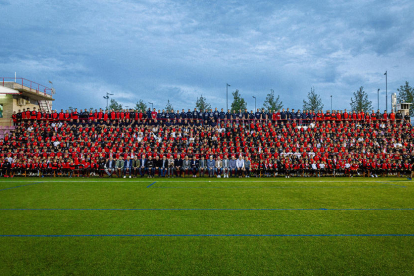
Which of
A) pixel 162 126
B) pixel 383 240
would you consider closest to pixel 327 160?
pixel 162 126

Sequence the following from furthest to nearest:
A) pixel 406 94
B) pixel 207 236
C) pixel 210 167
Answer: pixel 406 94
pixel 210 167
pixel 207 236

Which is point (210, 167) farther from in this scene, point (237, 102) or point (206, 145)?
point (237, 102)

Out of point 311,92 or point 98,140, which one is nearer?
point 98,140

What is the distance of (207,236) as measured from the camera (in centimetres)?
625

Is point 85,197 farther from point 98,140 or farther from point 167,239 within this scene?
point 98,140

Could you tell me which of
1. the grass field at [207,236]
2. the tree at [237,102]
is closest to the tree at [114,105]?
the tree at [237,102]

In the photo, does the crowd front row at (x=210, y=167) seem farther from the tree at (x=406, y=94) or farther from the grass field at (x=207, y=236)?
the tree at (x=406, y=94)

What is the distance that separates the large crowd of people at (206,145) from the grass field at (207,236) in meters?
9.89

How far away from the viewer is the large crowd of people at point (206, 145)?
2055cm

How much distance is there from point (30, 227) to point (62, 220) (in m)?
0.82

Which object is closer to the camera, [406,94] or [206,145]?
[206,145]

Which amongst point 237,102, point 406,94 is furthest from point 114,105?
point 406,94

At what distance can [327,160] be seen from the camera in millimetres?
21016

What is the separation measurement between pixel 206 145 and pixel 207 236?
1616cm
